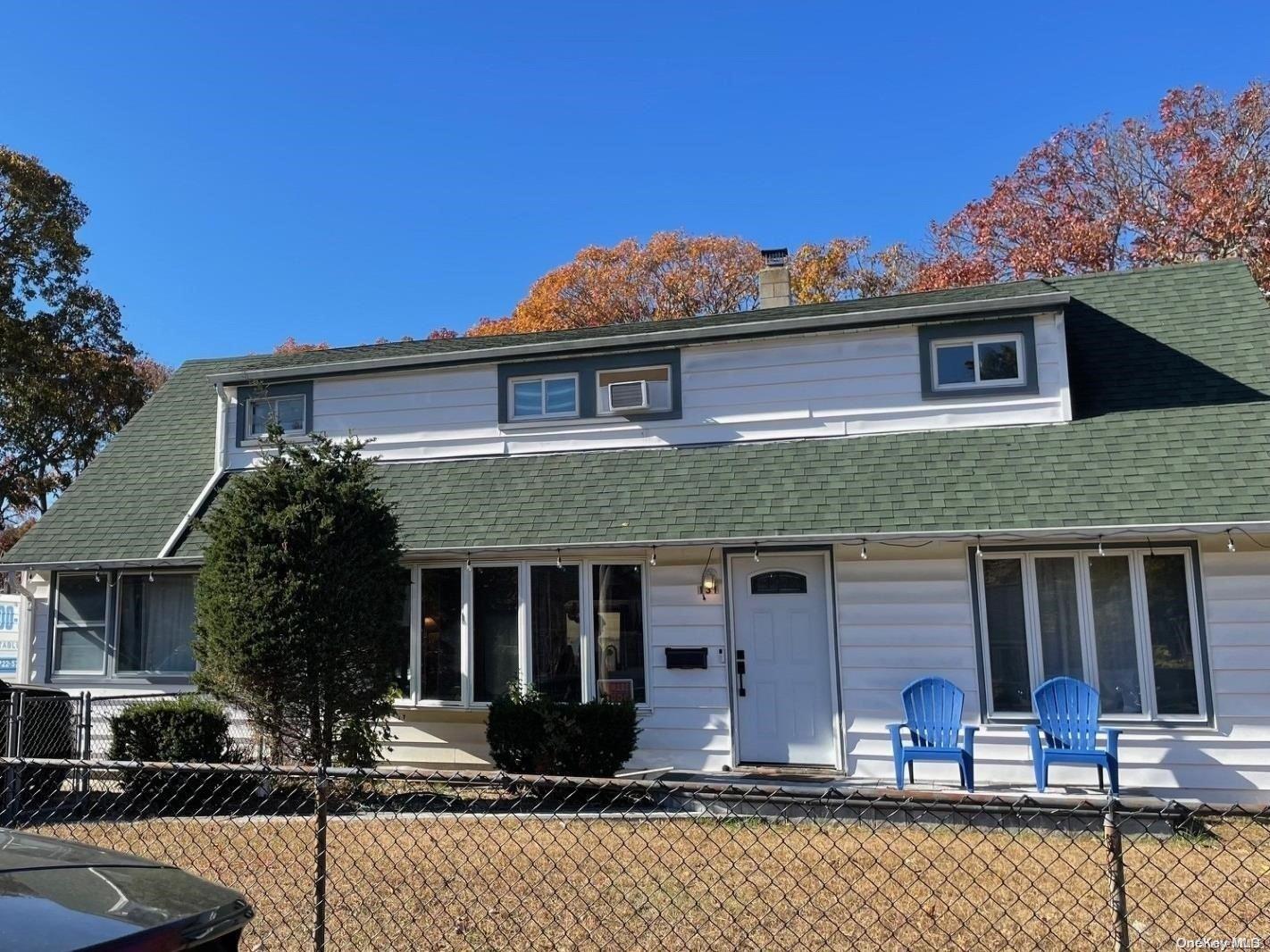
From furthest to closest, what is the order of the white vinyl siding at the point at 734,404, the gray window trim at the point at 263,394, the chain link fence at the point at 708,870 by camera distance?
the gray window trim at the point at 263,394 → the white vinyl siding at the point at 734,404 → the chain link fence at the point at 708,870

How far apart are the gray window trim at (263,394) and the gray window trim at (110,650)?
7.29 feet

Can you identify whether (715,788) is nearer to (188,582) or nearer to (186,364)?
(188,582)

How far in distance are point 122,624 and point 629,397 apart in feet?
23.5

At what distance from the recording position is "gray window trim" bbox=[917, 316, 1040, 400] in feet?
35.0

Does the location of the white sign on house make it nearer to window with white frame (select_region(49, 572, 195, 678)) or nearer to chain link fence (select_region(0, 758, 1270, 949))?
window with white frame (select_region(49, 572, 195, 678))

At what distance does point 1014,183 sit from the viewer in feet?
80.8

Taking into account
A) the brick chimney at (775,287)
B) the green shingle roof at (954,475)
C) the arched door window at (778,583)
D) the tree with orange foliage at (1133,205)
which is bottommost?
the arched door window at (778,583)

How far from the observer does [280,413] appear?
13.3m

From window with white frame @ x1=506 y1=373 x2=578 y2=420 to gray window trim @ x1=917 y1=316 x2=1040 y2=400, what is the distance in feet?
14.2

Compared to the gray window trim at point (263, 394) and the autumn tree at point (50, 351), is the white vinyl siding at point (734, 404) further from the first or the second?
the autumn tree at point (50, 351)

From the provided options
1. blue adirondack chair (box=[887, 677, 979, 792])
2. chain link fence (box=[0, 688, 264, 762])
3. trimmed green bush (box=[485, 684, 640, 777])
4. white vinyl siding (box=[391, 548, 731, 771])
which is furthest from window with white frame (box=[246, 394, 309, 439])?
blue adirondack chair (box=[887, 677, 979, 792])

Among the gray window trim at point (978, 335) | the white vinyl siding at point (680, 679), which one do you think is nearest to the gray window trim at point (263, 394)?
the white vinyl siding at point (680, 679)

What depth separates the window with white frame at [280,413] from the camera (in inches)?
520

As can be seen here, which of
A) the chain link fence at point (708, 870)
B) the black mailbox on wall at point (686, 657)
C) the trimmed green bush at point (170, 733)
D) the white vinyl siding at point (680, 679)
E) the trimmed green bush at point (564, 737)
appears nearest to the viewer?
the chain link fence at point (708, 870)
